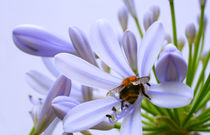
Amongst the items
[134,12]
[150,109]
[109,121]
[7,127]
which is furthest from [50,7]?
[109,121]

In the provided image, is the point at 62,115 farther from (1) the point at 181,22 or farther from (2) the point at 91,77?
(1) the point at 181,22

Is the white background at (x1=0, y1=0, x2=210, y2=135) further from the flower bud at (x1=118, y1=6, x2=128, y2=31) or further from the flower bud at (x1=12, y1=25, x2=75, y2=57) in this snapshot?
the flower bud at (x1=12, y1=25, x2=75, y2=57)

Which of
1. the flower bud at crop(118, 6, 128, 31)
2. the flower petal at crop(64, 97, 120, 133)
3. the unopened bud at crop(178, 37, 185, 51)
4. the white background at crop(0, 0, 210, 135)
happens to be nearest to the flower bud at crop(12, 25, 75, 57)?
the flower petal at crop(64, 97, 120, 133)

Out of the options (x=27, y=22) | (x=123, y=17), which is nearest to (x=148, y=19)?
(x=123, y=17)

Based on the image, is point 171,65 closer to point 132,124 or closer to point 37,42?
point 132,124

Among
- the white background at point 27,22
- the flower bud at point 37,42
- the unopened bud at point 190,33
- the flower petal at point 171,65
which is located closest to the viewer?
the flower petal at point 171,65

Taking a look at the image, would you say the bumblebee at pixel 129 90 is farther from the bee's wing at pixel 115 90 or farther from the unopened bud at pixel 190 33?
the unopened bud at pixel 190 33

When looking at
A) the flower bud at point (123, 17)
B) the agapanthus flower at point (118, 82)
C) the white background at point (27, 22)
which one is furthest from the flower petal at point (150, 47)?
the white background at point (27, 22)

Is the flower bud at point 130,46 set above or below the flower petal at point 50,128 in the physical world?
above
